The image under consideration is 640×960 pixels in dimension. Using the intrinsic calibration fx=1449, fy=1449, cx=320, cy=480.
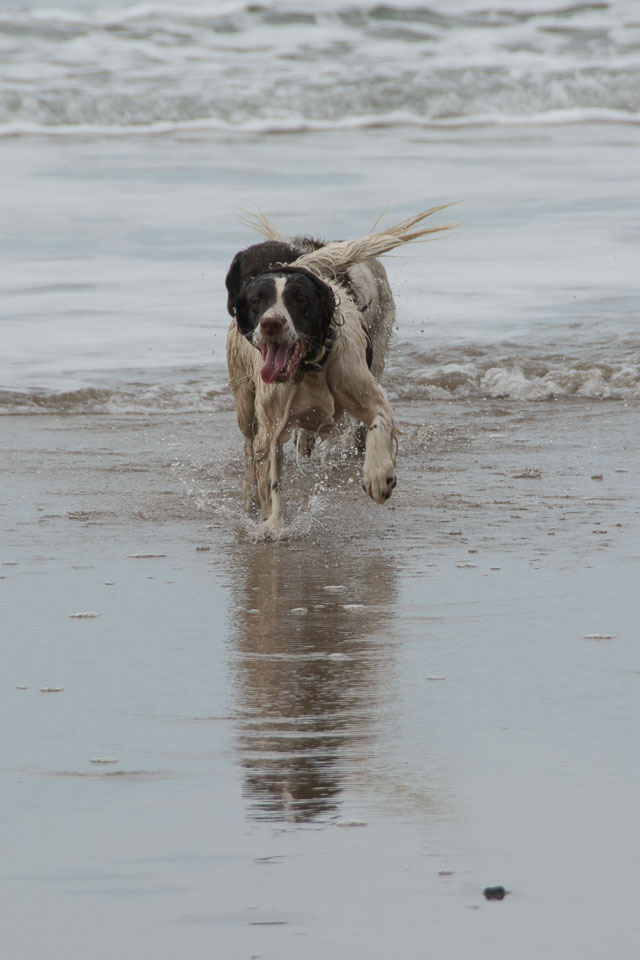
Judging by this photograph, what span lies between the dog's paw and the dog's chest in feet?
1.32

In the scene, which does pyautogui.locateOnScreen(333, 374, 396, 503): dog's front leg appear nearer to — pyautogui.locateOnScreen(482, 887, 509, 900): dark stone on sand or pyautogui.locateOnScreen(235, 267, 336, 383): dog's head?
pyautogui.locateOnScreen(235, 267, 336, 383): dog's head

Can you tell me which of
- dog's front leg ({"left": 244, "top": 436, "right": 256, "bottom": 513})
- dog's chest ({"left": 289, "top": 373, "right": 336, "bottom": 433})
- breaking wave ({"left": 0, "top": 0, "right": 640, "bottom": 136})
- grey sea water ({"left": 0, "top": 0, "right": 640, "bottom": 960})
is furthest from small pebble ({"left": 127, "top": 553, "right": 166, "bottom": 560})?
breaking wave ({"left": 0, "top": 0, "right": 640, "bottom": 136})

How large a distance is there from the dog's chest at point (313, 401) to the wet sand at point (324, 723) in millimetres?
464

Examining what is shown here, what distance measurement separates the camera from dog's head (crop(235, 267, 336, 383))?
526 centimetres

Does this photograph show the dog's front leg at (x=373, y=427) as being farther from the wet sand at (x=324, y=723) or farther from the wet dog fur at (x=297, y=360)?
the wet sand at (x=324, y=723)

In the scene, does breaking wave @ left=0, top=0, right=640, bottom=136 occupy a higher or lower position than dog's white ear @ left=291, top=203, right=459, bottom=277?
higher

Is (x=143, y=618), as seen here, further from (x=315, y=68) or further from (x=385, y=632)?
(x=315, y=68)

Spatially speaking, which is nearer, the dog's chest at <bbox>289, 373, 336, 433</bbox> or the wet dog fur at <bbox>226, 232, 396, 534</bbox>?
the wet dog fur at <bbox>226, 232, 396, 534</bbox>

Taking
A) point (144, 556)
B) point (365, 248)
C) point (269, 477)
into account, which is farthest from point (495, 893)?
point (365, 248)

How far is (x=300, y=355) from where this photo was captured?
537cm

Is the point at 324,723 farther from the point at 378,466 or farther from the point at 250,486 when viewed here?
the point at 250,486

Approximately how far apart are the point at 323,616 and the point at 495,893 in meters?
2.07

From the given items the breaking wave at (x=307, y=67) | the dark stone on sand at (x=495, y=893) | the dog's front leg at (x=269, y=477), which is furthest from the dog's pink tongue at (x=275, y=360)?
the breaking wave at (x=307, y=67)

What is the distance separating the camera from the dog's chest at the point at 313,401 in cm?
564
